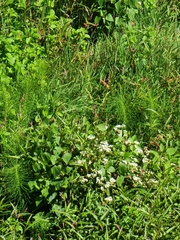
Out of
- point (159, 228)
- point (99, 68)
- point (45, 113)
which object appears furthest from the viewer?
point (99, 68)

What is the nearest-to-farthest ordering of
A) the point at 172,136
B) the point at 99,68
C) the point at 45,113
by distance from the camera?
the point at 45,113 → the point at 172,136 → the point at 99,68

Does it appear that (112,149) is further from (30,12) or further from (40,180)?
(30,12)

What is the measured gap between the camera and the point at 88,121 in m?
4.54

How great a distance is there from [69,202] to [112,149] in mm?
461

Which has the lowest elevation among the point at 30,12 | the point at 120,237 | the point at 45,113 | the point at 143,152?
the point at 120,237

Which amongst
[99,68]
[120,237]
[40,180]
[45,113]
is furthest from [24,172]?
[99,68]

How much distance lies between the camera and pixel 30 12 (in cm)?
537

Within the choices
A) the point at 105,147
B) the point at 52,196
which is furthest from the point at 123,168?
the point at 52,196

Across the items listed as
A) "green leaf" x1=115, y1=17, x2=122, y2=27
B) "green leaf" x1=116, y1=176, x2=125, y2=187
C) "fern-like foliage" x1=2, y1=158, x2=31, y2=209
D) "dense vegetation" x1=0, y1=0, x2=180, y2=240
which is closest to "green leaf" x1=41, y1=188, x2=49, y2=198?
"dense vegetation" x1=0, y1=0, x2=180, y2=240

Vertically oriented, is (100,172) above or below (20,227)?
above

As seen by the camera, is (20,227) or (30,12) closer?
(20,227)

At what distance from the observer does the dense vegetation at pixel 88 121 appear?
385 cm

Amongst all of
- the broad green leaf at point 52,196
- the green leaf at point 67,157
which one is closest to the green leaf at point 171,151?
the green leaf at point 67,157

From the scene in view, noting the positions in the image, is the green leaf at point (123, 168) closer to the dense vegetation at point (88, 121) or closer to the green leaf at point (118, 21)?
the dense vegetation at point (88, 121)
